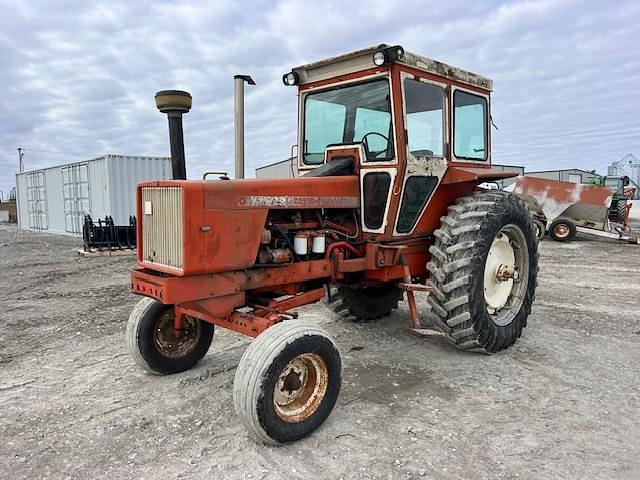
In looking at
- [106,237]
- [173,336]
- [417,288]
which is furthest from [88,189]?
[417,288]

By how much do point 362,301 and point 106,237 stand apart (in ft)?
30.9

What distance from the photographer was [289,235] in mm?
3951

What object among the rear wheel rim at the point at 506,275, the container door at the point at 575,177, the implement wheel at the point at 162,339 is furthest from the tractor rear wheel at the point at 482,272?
the container door at the point at 575,177

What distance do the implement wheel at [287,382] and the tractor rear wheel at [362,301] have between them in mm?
2276

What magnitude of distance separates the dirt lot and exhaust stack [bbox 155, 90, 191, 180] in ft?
5.60

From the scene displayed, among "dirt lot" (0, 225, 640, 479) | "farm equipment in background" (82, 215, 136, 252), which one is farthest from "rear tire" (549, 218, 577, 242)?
"farm equipment in background" (82, 215, 136, 252)

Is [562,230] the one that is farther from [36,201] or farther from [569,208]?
[36,201]

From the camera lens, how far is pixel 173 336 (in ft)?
13.8

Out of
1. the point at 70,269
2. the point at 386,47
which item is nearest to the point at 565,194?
the point at 386,47

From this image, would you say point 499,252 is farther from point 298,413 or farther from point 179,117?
point 179,117

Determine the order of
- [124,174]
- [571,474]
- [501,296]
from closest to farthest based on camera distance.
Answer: [571,474] < [501,296] < [124,174]

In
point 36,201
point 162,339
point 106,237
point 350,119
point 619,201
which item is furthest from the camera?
point 36,201

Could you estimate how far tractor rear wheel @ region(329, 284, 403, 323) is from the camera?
5605 mm

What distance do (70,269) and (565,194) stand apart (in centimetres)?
1278
